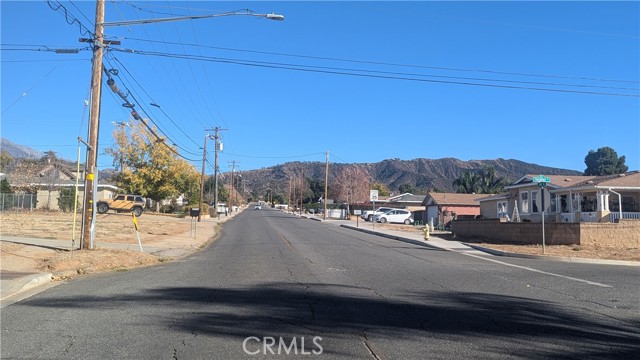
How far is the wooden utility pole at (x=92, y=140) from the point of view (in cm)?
1673

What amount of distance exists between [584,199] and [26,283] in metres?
34.4

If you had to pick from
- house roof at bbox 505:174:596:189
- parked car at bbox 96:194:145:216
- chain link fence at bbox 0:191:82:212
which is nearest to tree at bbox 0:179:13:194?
chain link fence at bbox 0:191:82:212

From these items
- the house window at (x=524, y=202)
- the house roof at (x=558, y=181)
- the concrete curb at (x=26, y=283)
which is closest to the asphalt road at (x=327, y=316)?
the concrete curb at (x=26, y=283)

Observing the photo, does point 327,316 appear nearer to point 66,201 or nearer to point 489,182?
point 66,201

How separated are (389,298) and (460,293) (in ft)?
5.72

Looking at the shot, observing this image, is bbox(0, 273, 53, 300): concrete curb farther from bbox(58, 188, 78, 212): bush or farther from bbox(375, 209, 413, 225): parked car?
bbox(375, 209, 413, 225): parked car

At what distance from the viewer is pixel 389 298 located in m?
10.1

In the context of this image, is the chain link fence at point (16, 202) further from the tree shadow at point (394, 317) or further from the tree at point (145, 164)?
the tree shadow at point (394, 317)

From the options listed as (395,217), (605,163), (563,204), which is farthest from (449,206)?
(605,163)

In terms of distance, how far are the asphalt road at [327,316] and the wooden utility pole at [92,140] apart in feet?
11.6

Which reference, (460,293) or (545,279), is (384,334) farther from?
(545,279)

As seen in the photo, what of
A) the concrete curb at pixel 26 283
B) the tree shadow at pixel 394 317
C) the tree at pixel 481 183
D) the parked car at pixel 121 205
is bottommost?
the concrete curb at pixel 26 283

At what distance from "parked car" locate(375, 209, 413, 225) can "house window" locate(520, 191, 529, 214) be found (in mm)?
21756

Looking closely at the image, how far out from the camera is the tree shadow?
7051 mm
